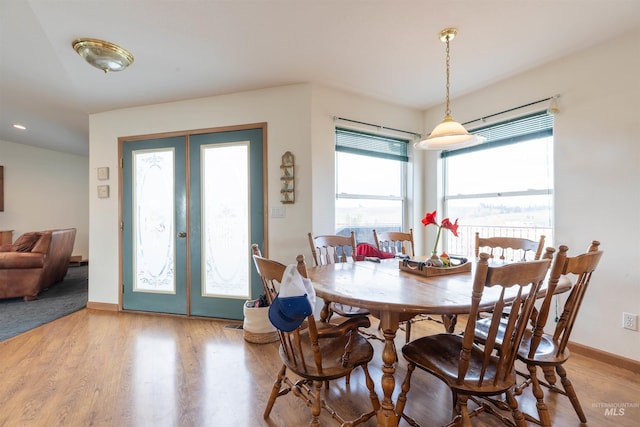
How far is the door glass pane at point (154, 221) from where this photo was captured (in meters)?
3.17

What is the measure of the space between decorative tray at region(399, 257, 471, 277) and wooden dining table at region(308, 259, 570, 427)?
0.09ft

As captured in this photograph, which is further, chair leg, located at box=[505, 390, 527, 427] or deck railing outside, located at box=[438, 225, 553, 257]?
deck railing outside, located at box=[438, 225, 553, 257]

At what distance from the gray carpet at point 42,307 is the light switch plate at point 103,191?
1.36 metres

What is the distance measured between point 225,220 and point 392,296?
220 cm

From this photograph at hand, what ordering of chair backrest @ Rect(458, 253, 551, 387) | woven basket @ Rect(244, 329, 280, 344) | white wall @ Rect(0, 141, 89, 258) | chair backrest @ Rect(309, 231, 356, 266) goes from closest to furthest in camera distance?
chair backrest @ Rect(458, 253, 551, 387) → chair backrest @ Rect(309, 231, 356, 266) → woven basket @ Rect(244, 329, 280, 344) → white wall @ Rect(0, 141, 89, 258)

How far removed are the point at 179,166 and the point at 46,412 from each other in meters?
2.22

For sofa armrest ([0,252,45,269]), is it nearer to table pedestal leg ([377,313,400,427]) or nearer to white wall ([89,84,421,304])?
white wall ([89,84,421,304])

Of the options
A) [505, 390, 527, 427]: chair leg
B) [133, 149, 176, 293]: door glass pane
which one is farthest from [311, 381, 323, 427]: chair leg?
[133, 149, 176, 293]: door glass pane

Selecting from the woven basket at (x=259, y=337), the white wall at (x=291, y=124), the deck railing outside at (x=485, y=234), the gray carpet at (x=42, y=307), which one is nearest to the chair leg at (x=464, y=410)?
the woven basket at (x=259, y=337)

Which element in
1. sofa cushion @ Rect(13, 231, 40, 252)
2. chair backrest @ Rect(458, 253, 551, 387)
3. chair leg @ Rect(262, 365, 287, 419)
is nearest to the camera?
chair backrest @ Rect(458, 253, 551, 387)

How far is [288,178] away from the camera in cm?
278

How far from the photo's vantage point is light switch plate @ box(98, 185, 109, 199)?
333cm

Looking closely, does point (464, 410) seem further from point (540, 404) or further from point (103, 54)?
point (103, 54)

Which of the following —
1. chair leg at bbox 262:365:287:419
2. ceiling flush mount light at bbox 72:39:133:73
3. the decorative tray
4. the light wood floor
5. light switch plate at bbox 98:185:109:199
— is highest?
ceiling flush mount light at bbox 72:39:133:73
